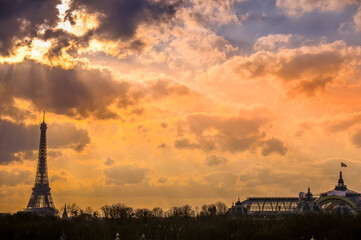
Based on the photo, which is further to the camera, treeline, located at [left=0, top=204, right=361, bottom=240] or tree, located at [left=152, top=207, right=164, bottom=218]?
tree, located at [left=152, top=207, right=164, bottom=218]

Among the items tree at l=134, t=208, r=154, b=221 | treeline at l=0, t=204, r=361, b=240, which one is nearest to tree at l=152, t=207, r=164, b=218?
tree at l=134, t=208, r=154, b=221

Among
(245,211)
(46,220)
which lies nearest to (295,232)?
(46,220)

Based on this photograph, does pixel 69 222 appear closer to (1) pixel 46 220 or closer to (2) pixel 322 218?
(1) pixel 46 220

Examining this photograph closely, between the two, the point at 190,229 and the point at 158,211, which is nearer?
the point at 190,229

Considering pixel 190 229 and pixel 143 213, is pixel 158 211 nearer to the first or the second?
pixel 143 213

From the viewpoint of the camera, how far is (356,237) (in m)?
113

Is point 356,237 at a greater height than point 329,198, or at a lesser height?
lesser

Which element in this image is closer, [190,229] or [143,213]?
[190,229]

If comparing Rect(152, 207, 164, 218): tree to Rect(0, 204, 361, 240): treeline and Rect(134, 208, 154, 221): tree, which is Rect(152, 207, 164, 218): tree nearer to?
Rect(134, 208, 154, 221): tree

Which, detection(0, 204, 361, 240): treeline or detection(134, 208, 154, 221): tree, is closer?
detection(0, 204, 361, 240): treeline

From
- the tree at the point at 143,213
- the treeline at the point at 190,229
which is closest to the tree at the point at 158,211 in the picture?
the tree at the point at 143,213

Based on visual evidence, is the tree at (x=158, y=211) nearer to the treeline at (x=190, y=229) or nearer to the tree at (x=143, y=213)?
the tree at (x=143, y=213)

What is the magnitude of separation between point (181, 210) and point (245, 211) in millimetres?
28133

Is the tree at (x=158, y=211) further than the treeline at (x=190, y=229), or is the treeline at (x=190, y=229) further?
the tree at (x=158, y=211)
